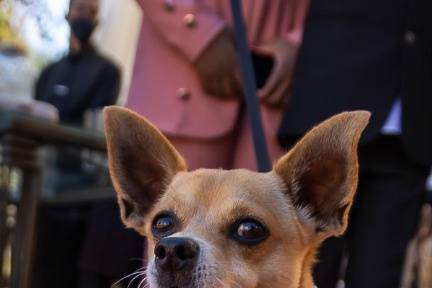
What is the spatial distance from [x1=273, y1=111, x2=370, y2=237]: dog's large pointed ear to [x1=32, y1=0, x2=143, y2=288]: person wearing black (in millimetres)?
1385

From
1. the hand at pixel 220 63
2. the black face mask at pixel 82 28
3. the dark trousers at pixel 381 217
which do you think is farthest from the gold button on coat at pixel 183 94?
the black face mask at pixel 82 28

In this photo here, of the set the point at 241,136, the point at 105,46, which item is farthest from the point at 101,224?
the point at 105,46

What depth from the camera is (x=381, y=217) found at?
2689 mm

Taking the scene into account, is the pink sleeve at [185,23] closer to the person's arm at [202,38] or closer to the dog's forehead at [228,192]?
the person's arm at [202,38]

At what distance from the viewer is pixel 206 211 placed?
2.19 m

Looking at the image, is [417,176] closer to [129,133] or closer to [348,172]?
[348,172]

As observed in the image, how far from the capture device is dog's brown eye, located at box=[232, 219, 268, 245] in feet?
6.95

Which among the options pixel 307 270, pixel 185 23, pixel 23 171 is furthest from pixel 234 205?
pixel 23 171

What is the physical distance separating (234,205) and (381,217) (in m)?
0.77

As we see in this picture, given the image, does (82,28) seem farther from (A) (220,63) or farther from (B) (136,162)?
(B) (136,162)

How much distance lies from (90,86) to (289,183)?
2792mm

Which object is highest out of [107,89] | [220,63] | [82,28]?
[220,63]

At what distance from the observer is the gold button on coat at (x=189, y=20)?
2.79 m

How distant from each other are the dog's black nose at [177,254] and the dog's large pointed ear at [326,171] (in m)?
0.56
